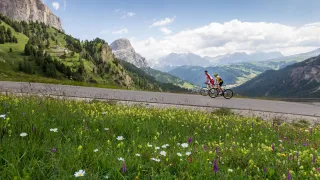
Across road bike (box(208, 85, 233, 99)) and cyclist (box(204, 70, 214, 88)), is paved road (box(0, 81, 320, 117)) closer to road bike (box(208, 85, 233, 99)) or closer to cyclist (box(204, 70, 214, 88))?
road bike (box(208, 85, 233, 99))

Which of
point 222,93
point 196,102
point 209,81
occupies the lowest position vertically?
point 196,102

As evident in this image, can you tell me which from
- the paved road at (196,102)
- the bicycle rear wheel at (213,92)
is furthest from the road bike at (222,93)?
the paved road at (196,102)

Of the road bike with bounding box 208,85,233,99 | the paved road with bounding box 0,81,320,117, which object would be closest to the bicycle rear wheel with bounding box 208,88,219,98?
the road bike with bounding box 208,85,233,99

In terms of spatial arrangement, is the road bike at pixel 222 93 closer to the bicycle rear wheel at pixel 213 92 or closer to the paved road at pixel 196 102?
the bicycle rear wheel at pixel 213 92

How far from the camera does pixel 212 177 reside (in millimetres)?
3354

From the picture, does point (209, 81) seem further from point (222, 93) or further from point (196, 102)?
point (196, 102)

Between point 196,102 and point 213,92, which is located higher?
point 213,92

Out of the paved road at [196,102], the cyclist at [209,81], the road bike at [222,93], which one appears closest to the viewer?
the paved road at [196,102]

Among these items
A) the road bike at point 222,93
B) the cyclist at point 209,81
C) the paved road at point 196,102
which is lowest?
the paved road at point 196,102

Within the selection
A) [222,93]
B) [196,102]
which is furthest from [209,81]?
[196,102]

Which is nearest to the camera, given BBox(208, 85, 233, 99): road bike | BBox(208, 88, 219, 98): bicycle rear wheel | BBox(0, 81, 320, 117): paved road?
BBox(0, 81, 320, 117): paved road

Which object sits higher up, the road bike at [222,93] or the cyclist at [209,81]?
the cyclist at [209,81]

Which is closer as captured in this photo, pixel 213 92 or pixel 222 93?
pixel 222 93

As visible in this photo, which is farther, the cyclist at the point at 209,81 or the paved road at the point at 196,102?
the cyclist at the point at 209,81
